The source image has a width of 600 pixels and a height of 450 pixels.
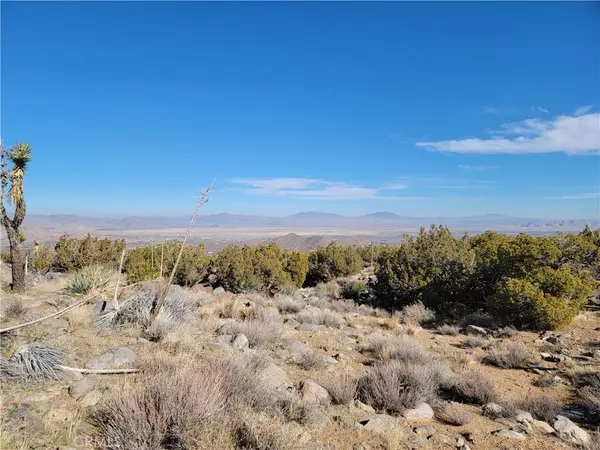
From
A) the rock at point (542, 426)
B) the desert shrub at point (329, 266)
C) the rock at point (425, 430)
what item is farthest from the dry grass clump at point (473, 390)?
the desert shrub at point (329, 266)

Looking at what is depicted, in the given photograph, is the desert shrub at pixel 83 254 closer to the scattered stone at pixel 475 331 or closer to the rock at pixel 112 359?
the rock at pixel 112 359

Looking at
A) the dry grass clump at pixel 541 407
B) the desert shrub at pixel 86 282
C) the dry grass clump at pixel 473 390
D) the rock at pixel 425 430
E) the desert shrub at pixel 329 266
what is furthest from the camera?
the desert shrub at pixel 329 266

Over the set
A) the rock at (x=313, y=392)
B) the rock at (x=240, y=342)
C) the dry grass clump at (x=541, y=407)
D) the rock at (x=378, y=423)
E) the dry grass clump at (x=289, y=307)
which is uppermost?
the rock at (x=240, y=342)

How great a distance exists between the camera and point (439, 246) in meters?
15.1

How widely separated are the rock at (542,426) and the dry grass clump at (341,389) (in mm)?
2361

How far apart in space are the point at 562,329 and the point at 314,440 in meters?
8.94

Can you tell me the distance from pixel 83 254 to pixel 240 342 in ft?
46.1

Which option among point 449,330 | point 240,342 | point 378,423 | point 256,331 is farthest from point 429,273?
point 378,423

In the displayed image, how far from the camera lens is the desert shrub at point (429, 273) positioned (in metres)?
13.9

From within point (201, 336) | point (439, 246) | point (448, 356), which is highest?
point (439, 246)

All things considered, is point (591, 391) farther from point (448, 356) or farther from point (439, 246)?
point (439, 246)

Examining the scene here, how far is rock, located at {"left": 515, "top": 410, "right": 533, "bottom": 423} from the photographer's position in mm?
5070

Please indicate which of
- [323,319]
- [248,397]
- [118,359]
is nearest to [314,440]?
[248,397]

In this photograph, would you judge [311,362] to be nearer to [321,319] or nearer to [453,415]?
[453,415]
